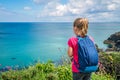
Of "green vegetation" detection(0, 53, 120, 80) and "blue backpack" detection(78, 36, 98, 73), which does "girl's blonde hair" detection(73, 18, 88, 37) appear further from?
"green vegetation" detection(0, 53, 120, 80)

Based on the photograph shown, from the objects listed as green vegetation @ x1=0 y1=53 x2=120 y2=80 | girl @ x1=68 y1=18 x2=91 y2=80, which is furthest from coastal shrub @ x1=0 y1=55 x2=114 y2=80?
girl @ x1=68 y1=18 x2=91 y2=80

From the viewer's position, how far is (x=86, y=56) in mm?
6309

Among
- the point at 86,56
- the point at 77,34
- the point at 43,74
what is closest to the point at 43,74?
the point at 43,74

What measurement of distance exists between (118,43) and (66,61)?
2587 inches

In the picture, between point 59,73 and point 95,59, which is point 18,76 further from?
point 95,59

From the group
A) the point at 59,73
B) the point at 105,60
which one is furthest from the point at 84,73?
the point at 105,60

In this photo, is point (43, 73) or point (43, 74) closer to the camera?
point (43, 74)

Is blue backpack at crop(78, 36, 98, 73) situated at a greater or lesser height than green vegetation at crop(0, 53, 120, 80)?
greater

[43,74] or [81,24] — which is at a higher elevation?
[81,24]

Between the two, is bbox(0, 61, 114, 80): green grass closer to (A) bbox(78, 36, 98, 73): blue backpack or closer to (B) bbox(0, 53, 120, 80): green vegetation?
(B) bbox(0, 53, 120, 80): green vegetation

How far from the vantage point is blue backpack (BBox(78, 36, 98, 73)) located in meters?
6.31

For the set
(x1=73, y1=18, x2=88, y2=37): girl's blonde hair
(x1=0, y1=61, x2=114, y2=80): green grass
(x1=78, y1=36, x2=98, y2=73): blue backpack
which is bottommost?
(x1=0, y1=61, x2=114, y2=80): green grass

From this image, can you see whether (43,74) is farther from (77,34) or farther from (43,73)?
(77,34)

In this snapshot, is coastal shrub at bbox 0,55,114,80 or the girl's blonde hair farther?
coastal shrub at bbox 0,55,114,80
